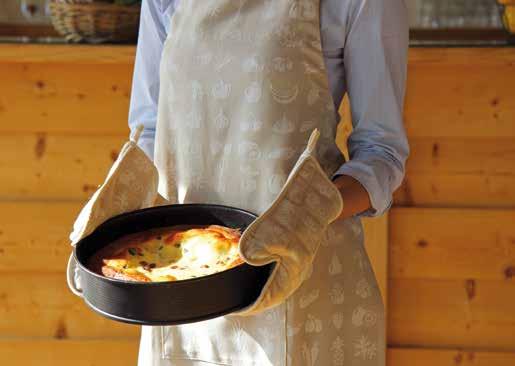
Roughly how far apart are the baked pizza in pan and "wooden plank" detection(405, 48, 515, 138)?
1066mm

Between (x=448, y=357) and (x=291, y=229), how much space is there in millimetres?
1315

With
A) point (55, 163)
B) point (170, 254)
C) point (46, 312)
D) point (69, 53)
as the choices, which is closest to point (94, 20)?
point (69, 53)

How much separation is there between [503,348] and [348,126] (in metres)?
0.70

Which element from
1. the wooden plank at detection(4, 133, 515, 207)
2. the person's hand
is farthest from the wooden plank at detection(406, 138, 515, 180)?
the person's hand

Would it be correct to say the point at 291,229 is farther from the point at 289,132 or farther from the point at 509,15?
the point at 509,15

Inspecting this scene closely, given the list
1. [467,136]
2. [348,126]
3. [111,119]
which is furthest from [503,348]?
[111,119]

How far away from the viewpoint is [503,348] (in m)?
2.21

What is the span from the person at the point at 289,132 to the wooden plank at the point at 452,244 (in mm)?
880

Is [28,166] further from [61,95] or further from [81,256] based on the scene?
[81,256]

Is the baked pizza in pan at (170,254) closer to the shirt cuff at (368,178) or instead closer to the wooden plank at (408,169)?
the shirt cuff at (368,178)

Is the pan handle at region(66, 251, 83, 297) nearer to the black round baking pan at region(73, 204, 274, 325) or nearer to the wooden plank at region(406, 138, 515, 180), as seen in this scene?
the black round baking pan at region(73, 204, 274, 325)

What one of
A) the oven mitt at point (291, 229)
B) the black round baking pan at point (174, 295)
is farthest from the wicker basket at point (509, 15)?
the black round baking pan at point (174, 295)

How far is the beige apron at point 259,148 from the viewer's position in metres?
1.25

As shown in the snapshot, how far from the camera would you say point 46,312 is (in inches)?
90.1
